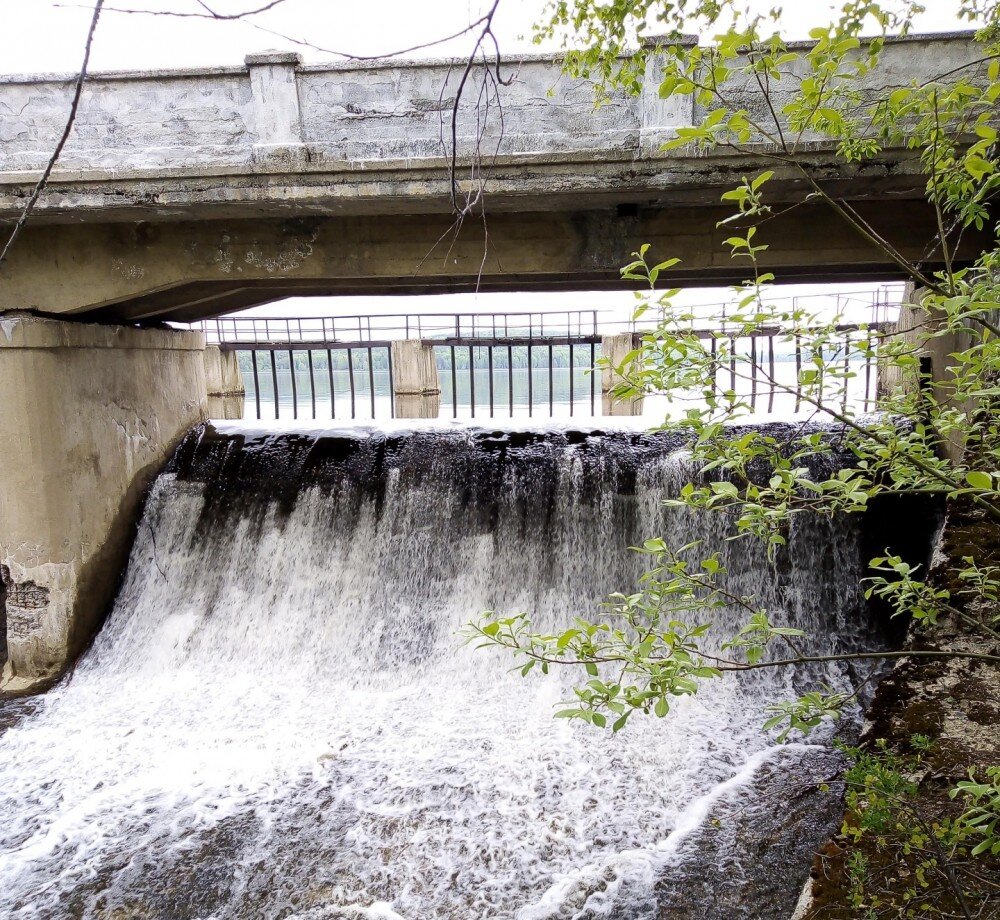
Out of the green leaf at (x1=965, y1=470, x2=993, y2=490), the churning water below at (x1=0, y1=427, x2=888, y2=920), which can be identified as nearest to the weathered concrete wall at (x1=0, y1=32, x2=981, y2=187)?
the churning water below at (x1=0, y1=427, x2=888, y2=920)

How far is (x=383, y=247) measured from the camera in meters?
6.02

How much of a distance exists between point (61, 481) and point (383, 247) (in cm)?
388

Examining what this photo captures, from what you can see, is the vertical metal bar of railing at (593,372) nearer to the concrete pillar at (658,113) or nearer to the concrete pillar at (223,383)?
the concrete pillar at (658,113)

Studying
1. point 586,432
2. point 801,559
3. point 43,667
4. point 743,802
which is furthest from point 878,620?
point 43,667

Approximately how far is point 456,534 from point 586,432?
236cm

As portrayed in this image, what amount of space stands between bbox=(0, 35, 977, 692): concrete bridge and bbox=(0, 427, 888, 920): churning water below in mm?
1221

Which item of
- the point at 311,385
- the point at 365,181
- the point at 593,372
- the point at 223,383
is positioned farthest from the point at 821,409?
the point at 223,383

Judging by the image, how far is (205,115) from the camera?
525 cm

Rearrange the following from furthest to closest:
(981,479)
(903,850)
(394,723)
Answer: (394,723) < (903,850) < (981,479)

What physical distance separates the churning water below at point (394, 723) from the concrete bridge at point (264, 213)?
4.01 ft

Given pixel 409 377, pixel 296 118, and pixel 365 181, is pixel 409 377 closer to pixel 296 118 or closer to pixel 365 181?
pixel 296 118

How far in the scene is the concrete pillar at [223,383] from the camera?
1470 cm

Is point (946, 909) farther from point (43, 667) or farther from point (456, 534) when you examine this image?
point (43, 667)

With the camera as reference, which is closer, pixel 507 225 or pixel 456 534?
pixel 507 225
